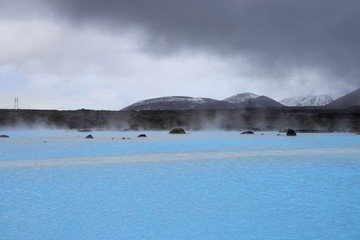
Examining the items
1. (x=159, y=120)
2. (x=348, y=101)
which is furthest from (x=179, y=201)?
(x=348, y=101)

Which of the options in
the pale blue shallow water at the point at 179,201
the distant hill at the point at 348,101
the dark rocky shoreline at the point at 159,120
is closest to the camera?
the pale blue shallow water at the point at 179,201

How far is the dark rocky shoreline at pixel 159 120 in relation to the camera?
64500 millimetres

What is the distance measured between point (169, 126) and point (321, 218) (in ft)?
190

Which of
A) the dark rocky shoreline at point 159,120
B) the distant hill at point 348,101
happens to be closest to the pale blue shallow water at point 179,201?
the dark rocky shoreline at point 159,120

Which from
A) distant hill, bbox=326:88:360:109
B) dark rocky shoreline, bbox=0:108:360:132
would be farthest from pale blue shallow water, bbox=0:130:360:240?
distant hill, bbox=326:88:360:109

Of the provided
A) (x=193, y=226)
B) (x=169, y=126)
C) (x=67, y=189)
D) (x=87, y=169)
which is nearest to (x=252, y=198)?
(x=193, y=226)

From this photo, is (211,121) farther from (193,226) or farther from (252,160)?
(193,226)

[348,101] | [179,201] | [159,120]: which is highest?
[348,101]

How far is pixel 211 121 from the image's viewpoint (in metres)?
72.1

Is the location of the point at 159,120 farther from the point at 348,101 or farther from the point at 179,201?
the point at 348,101

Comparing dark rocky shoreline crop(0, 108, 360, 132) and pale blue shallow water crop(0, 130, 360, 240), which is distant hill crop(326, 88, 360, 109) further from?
pale blue shallow water crop(0, 130, 360, 240)

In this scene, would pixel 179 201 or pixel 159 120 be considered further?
pixel 159 120

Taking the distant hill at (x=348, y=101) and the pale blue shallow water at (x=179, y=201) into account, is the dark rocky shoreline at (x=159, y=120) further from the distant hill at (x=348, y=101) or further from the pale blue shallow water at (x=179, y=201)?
the distant hill at (x=348, y=101)

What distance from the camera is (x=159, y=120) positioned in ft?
222
